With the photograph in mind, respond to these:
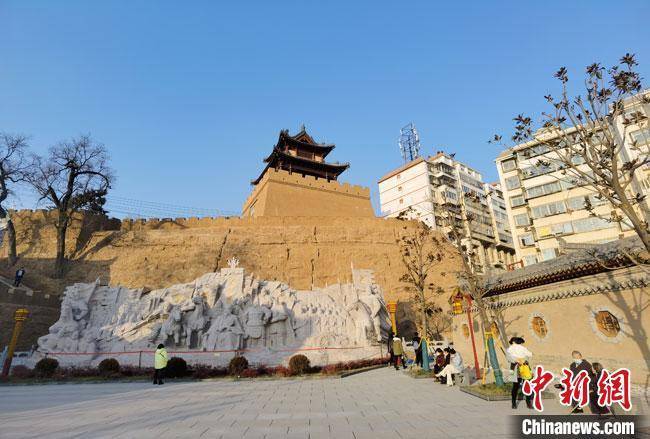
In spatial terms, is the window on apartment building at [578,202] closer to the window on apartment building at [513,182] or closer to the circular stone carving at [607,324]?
the window on apartment building at [513,182]

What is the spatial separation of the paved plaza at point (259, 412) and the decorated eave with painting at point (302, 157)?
3091cm

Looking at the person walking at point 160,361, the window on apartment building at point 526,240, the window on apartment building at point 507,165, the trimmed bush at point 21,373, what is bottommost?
the trimmed bush at point 21,373

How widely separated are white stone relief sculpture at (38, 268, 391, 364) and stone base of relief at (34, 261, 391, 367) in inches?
2.0

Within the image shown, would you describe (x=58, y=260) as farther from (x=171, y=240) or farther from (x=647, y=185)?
(x=647, y=185)

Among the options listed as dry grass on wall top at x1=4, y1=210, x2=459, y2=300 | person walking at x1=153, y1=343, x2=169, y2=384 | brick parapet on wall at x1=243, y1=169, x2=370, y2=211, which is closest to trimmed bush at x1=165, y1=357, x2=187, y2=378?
person walking at x1=153, y1=343, x2=169, y2=384

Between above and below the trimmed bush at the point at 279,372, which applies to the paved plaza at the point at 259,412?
above

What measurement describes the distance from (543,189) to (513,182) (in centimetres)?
380

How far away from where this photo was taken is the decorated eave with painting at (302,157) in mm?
39656

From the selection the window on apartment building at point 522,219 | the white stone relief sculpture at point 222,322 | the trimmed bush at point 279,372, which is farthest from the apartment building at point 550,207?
the trimmed bush at point 279,372

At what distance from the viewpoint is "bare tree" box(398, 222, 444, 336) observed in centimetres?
1591

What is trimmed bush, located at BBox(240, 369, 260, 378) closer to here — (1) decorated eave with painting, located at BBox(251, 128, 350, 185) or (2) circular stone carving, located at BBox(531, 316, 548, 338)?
(2) circular stone carving, located at BBox(531, 316, 548, 338)

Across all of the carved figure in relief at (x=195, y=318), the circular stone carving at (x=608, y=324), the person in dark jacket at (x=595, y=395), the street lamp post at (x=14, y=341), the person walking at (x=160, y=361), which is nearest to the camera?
the person in dark jacket at (x=595, y=395)

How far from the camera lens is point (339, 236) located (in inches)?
1251

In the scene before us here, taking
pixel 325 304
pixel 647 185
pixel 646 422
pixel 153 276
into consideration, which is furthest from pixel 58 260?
pixel 647 185
